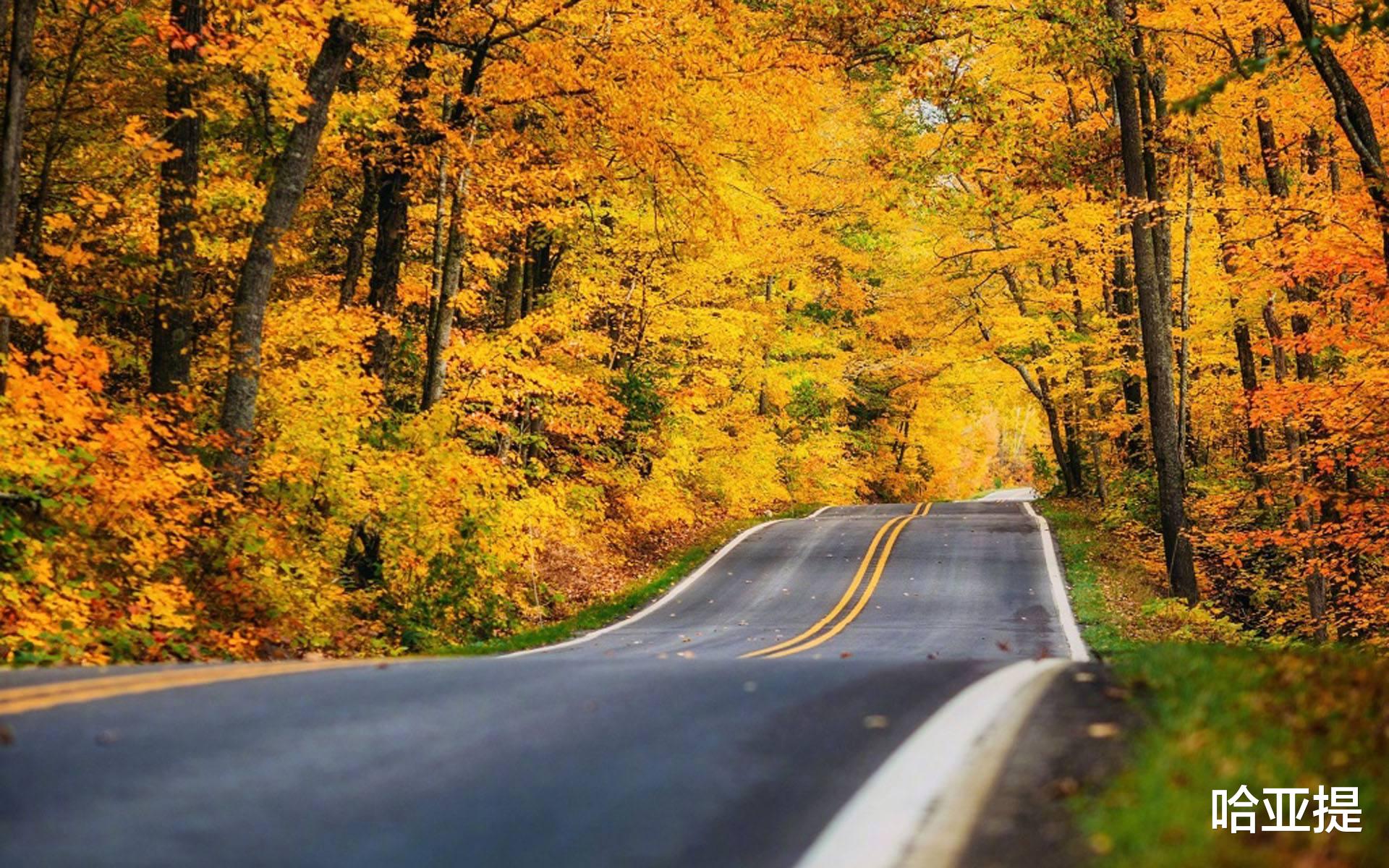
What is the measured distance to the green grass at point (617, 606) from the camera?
1368cm

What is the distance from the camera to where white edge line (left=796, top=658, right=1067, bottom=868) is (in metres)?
3.41

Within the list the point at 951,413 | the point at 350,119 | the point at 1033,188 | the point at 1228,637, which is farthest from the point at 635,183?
the point at 951,413

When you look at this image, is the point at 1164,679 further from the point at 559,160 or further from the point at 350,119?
the point at 559,160

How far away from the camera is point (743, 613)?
57.8ft

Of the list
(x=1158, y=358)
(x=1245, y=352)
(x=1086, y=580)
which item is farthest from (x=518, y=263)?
(x=1245, y=352)

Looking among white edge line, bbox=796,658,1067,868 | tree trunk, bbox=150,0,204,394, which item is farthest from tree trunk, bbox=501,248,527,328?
white edge line, bbox=796,658,1067,868

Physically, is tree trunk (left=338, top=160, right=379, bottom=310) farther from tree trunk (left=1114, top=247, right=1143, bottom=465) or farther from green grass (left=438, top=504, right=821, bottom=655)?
tree trunk (left=1114, top=247, right=1143, bottom=465)

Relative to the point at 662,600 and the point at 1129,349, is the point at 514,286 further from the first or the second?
the point at 1129,349

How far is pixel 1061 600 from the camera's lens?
709 inches

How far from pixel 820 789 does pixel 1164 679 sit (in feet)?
7.21

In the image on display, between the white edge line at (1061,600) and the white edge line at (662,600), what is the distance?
20.3ft

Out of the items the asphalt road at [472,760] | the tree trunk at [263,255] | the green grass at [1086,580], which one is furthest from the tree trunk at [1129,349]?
the asphalt road at [472,760]

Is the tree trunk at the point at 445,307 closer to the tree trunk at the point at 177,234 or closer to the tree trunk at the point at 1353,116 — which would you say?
the tree trunk at the point at 177,234

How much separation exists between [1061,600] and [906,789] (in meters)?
15.1
